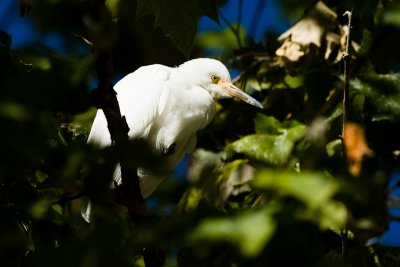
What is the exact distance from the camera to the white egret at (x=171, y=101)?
3547 mm

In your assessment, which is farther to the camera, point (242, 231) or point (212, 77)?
point (212, 77)

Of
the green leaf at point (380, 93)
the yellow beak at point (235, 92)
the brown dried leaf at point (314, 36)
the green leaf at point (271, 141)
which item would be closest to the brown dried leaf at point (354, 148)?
the green leaf at point (380, 93)

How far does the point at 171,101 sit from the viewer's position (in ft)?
12.0

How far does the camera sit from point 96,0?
1.72 meters

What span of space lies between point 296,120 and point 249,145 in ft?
1.19

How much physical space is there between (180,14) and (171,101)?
4.84ft

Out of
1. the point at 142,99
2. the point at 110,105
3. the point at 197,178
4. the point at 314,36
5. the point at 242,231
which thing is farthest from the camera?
the point at 314,36

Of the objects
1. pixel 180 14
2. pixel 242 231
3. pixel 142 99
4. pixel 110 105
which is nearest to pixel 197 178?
pixel 110 105

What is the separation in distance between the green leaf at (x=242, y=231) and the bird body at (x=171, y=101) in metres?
2.19

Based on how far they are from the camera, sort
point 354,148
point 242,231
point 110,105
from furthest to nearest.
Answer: point 110,105
point 354,148
point 242,231

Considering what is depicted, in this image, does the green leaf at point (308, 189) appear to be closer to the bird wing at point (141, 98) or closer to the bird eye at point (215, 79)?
the bird wing at point (141, 98)

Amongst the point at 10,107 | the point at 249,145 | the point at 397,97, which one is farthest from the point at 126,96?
the point at 10,107

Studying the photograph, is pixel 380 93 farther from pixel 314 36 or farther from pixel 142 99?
pixel 142 99

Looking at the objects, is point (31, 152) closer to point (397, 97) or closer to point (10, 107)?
point (10, 107)
